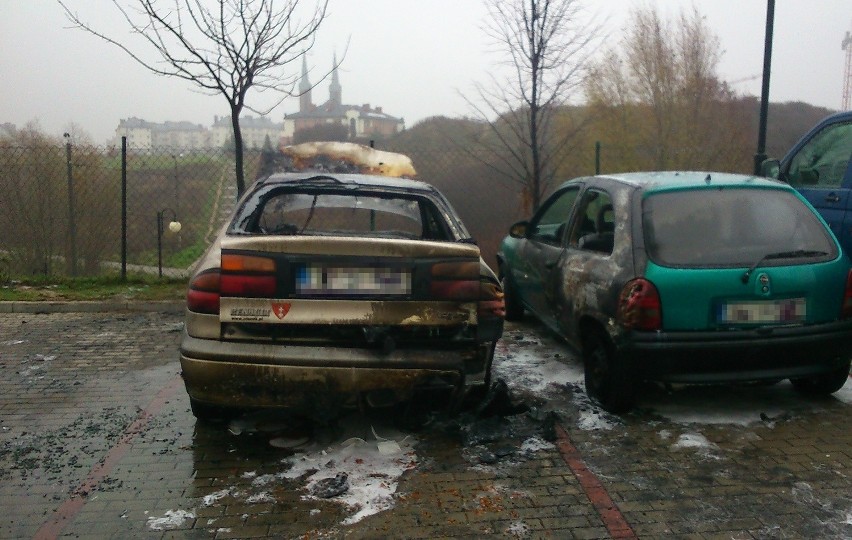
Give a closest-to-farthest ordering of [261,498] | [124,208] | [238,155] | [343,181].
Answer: [261,498] < [343,181] < [238,155] < [124,208]

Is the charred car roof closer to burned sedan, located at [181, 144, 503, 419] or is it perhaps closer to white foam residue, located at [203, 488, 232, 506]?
burned sedan, located at [181, 144, 503, 419]

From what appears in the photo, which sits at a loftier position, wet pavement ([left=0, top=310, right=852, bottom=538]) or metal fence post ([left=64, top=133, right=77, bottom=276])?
metal fence post ([left=64, top=133, right=77, bottom=276])

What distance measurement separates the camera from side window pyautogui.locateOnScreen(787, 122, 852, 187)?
249 inches

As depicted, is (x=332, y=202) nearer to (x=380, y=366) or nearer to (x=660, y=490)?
(x=380, y=366)

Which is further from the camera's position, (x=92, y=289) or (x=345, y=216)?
(x=92, y=289)

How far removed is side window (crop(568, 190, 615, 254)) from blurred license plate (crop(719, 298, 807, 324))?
845 millimetres

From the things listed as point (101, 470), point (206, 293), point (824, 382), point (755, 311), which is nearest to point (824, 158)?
point (824, 382)

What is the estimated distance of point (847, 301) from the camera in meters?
4.48

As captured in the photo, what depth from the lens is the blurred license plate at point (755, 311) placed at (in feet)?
14.0

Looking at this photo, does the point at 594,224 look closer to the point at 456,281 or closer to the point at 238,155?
the point at 456,281

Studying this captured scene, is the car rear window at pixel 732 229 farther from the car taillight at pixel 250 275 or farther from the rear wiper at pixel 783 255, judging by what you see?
the car taillight at pixel 250 275

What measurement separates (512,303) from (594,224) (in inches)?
93.2

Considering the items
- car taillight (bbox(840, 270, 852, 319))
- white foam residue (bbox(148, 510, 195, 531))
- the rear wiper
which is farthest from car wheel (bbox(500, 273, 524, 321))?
white foam residue (bbox(148, 510, 195, 531))

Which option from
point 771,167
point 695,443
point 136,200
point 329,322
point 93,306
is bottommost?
point 695,443
